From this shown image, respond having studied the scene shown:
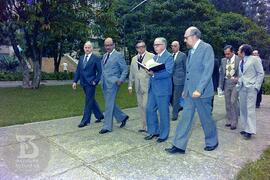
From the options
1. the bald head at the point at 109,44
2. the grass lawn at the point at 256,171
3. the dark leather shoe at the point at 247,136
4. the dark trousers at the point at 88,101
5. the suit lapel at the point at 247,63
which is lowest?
the grass lawn at the point at 256,171

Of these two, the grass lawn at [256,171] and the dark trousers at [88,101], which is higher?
the dark trousers at [88,101]

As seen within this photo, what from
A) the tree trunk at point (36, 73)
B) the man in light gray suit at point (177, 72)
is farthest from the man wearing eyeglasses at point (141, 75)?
the tree trunk at point (36, 73)

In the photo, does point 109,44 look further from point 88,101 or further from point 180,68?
point 180,68

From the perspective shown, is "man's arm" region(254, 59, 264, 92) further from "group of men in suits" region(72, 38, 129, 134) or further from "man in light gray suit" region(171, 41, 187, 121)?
"group of men in suits" region(72, 38, 129, 134)

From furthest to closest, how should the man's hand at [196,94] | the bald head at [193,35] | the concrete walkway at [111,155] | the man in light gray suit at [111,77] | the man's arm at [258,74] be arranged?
the man in light gray suit at [111,77] < the man's arm at [258,74] < the bald head at [193,35] < the man's hand at [196,94] < the concrete walkway at [111,155]

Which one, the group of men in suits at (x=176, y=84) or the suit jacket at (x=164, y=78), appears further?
the suit jacket at (x=164, y=78)

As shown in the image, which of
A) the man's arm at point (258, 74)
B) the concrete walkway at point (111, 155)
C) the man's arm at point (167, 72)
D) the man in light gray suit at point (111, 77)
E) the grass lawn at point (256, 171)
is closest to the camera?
the grass lawn at point (256, 171)

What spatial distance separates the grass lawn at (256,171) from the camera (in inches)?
139

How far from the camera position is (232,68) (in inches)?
246

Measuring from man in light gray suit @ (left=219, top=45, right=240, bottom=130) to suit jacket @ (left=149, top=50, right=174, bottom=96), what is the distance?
1.86 metres

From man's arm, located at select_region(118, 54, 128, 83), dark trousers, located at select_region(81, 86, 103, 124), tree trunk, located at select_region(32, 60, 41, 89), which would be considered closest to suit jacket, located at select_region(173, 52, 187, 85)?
man's arm, located at select_region(118, 54, 128, 83)

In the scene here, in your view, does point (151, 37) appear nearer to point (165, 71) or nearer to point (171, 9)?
point (171, 9)

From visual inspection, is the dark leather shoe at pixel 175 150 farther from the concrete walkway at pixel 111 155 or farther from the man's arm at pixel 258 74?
the man's arm at pixel 258 74

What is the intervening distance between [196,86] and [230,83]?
2134mm
